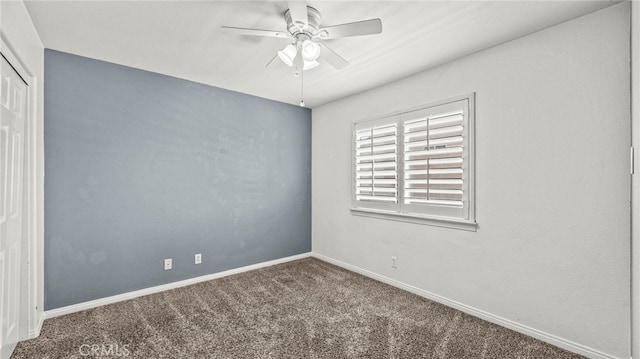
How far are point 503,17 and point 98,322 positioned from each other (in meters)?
4.10

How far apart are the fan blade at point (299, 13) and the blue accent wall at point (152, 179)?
208cm

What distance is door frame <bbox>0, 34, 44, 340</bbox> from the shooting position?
215 cm

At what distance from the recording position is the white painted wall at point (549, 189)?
6.15 feet

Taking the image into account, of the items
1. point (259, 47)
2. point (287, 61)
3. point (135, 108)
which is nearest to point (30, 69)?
point (135, 108)

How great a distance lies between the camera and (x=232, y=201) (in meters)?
3.70

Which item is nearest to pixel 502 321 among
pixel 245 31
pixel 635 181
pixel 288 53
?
pixel 635 181

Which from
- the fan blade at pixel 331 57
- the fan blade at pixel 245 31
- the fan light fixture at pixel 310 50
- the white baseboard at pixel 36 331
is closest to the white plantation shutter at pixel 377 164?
the fan blade at pixel 331 57

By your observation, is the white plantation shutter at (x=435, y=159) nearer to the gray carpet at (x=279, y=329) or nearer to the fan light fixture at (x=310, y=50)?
the gray carpet at (x=279, y=329)

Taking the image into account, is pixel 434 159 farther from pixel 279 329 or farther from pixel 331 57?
pixel 279 329

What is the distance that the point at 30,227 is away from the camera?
219 centimetres

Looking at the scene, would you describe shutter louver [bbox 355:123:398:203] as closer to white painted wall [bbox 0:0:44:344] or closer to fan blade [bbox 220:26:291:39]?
fan blade [bbox 220:26:291:39]

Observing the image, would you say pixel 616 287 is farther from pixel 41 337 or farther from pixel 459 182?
pixel 41 337

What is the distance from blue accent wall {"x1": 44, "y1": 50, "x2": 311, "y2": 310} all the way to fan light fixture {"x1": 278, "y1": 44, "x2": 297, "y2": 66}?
5.70ft

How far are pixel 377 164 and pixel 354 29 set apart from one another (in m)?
1.89
